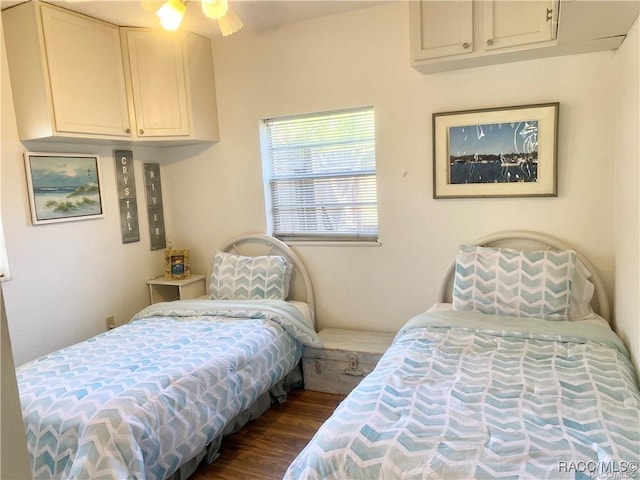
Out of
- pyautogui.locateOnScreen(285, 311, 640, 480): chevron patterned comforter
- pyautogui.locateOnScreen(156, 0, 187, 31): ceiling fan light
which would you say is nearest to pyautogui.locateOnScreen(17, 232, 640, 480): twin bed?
pyautogui.locateOnScreen(285, 311, 640, 480): chevron patterned comforter

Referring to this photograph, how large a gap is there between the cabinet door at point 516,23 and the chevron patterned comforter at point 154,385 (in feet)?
6.70

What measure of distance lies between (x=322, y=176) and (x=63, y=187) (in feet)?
5.85

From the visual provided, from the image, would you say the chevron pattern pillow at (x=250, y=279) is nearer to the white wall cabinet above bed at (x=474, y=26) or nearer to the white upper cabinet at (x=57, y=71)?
the white upper cabinet at (x=57, y=71)

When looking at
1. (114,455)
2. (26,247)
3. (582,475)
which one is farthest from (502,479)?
(26,247)

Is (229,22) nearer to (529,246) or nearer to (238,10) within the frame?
(238,10)

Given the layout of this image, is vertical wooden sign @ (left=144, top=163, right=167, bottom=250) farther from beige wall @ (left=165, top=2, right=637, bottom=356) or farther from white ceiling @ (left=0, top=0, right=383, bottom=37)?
white ceiling @ (left=0, top=0, right=383, bottom=37)

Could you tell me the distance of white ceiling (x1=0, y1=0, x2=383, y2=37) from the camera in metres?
2.69

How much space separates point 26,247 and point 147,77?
140cm

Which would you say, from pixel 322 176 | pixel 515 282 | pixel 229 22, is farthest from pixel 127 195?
pixel 515 282

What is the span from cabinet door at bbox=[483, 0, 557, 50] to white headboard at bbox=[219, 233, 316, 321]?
6.17 ft

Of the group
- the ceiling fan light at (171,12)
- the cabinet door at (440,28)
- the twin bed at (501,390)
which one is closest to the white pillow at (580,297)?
the twin bed at (501,390)

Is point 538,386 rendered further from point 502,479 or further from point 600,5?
point 600,5

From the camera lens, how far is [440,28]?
8.16 feet

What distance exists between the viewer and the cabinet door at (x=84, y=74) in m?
2.65
